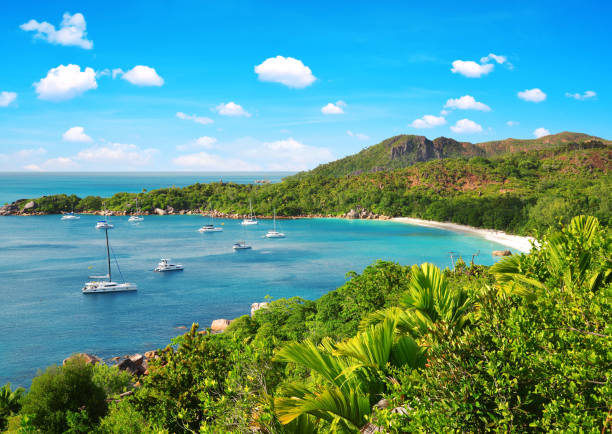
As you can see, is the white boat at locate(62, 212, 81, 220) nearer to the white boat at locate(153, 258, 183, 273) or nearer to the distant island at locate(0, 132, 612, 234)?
the distant island at locate(0, 132, 612, 234)

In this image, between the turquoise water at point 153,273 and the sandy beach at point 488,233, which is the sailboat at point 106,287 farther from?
the sandy beach at point 488,233

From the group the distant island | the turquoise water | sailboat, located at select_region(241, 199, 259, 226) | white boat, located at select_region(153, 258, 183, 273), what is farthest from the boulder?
the distant island

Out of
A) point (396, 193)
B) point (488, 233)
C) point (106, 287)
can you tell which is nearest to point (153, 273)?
point (106, 287)

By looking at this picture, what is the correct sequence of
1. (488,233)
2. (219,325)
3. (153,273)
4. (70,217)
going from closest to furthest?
(219,325) → (153,273) → (488,233) → (70,217)

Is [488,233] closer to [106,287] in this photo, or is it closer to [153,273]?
[153,273]

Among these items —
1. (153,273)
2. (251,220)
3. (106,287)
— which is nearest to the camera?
(106,287)

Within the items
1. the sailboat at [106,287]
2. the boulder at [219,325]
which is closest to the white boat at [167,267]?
the sailboat at [106,287]
